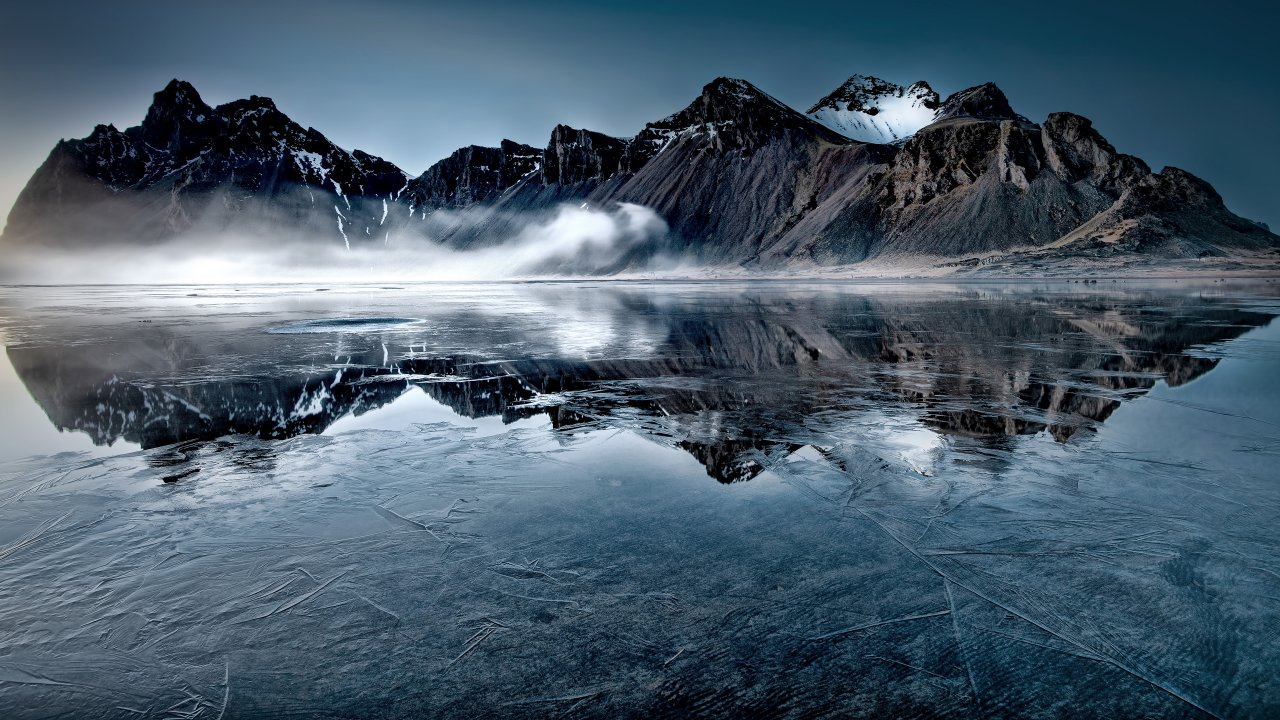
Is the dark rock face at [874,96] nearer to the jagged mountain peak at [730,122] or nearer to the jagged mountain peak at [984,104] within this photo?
the jagged mountain peak at [984,104]

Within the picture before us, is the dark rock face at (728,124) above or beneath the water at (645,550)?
above

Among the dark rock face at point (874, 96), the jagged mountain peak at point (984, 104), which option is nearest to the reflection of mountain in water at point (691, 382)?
the jagged mountain peak at point (984, 104)

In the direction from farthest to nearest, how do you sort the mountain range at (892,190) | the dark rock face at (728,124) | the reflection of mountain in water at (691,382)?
1. the dark rock face at (728,124)
2. the mountain range at (892,190)
3. the reflection of mountain in water at (691,382)

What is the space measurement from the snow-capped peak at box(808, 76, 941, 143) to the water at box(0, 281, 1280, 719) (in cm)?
18409

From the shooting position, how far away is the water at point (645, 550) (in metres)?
3.32

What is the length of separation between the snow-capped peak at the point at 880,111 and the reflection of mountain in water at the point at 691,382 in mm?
174811

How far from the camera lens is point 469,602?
4109 millimetres

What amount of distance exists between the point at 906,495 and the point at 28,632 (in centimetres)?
660

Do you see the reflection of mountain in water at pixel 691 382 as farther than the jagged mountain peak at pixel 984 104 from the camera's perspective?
No

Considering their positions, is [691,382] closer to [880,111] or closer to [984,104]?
[984,104]

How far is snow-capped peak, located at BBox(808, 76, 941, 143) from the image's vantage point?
588 feet

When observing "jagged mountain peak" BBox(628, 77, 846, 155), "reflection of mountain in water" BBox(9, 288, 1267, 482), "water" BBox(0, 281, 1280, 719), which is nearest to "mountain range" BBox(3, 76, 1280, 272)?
"jagged mountain peak" BBox(628, 77, 846, 155)

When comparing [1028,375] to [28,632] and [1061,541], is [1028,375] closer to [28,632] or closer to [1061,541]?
Answer: [1061,541]

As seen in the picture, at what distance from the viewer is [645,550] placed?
482 centimetres
